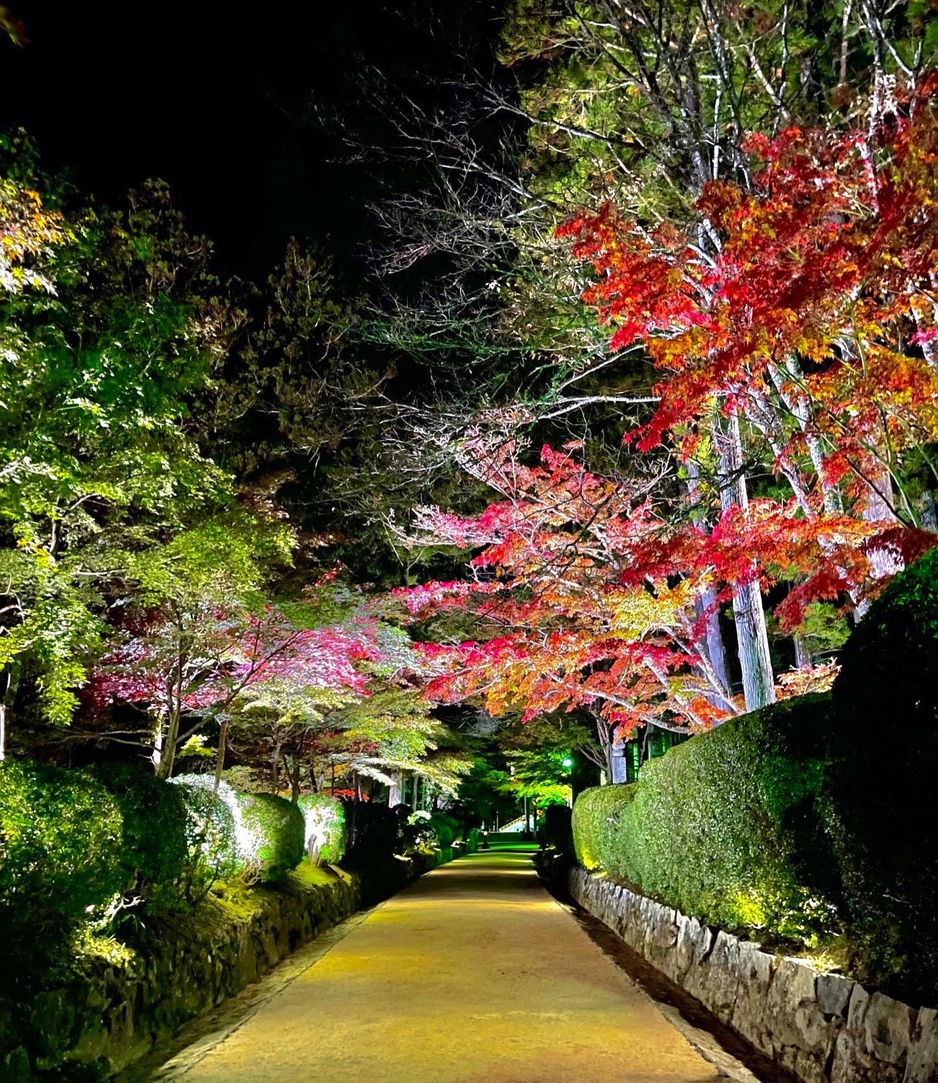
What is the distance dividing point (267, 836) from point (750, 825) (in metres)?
6.77

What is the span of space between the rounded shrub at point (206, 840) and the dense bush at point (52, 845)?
1.69 metres

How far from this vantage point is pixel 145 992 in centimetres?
567

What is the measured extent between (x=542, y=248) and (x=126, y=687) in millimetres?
9635

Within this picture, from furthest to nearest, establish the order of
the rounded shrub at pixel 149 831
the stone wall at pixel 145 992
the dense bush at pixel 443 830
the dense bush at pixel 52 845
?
1. the dense bush at pixel 443 830
2. the rounded shrub at pixel 149 831
3. the dense bush at pixel 52 845
4. the stone wall at pixel 145 992

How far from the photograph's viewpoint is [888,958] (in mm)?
4184

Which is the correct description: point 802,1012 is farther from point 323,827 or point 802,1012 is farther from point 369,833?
point 369,833

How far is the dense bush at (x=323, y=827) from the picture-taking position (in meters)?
16.0

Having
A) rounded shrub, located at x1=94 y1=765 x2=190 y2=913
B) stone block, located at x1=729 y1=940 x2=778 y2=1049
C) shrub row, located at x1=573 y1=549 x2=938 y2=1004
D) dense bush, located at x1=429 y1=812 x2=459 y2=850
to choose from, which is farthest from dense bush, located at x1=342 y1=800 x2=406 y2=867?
stone block, located at x1=729 y1=940 x2=778 y2=1049

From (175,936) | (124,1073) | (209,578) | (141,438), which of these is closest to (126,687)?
(209,578)

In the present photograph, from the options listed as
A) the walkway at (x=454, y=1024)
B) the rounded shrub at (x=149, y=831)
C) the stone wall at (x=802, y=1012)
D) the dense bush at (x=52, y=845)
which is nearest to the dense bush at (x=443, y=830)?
the walkway at (x=454, y=1024)

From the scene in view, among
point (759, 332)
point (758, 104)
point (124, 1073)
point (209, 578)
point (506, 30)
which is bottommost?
point (124, 1073)

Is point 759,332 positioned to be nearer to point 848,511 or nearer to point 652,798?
point 848,511

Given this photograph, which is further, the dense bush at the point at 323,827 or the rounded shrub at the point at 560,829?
the rounded shrub at the point at 560,829

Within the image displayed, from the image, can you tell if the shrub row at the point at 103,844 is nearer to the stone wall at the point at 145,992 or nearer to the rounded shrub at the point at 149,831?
the rounded shrub at the point at 149,831
